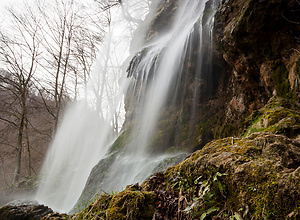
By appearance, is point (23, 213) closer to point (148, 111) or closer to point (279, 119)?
point (279, 119)

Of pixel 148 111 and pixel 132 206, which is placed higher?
pixel 148 111

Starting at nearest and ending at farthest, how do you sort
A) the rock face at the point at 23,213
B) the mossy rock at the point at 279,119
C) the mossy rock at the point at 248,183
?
the mossy rock at the point at 248,183, the mossy rock at the point at 279,119, the rock face at the point at 23,213

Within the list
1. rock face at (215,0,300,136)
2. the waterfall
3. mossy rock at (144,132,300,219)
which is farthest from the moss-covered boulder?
rock face at (215,0,300,136)

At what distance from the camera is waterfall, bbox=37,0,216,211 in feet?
20.3

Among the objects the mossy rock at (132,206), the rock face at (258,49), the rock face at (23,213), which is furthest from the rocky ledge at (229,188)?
the rock face at (23,213)

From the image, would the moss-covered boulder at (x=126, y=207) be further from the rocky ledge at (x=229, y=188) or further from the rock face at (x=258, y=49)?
the rock face at (x=258, y=49)

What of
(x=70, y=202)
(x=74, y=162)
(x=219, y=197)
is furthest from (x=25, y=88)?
(x=219, y=197)

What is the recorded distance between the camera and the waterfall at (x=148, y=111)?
618 cm

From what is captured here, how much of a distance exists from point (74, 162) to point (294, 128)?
12382 mm

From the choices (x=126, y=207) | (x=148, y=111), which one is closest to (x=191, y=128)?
(x=148, y=111)

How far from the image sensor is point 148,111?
855 centimetres

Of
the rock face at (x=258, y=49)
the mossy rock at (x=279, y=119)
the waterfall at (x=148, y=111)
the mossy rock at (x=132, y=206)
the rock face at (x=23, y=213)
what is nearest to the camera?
the mossy rock at (x=132, y=206)

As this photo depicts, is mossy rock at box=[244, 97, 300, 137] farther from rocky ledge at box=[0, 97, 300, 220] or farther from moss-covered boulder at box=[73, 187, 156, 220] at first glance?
moss-covered boulder at box=[73, 187, 156, 220]

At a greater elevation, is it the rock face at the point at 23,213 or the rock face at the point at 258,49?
the rock face at the point at 258,49
